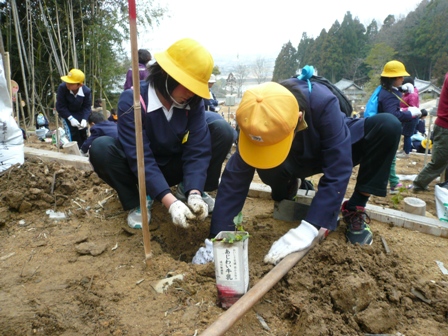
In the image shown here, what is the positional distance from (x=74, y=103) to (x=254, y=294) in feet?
17.3

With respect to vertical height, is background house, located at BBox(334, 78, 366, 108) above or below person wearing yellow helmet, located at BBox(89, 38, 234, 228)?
below

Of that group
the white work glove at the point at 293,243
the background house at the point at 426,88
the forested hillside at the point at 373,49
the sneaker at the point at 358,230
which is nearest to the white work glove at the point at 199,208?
the white work glove at the point at 293,243

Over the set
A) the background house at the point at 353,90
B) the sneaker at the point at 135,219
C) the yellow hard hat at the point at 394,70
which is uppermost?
the yellow hard hat at the point at 394,70

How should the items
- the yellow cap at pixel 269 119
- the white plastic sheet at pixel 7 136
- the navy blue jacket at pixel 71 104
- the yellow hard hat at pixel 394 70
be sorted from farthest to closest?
1. the navy blue jacket at pixel 71 104
2. the yellow hard hat at pixel 394 70
3. the white plastic sheet at pixel 7 136
4. the yellow cap at pixel 269 119

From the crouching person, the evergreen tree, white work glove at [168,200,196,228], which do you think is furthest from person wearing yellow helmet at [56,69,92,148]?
the evergreen tree

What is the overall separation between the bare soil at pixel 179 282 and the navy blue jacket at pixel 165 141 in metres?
0.41

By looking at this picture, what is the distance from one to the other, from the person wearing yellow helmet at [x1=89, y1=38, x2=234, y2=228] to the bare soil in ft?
1.00

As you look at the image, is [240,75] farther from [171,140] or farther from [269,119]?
[269,119]

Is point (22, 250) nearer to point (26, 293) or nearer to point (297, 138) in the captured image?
point (26, 293)

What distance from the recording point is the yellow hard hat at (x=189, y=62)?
6.45 feet

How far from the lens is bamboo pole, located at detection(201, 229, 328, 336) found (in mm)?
1284

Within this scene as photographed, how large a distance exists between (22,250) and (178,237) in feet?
3.15

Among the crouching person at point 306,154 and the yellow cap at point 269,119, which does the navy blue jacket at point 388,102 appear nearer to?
the crouching person at point 306,154

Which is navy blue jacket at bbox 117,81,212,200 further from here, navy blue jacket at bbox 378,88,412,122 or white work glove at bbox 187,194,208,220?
navy blue jacket at bbox 378,88,412,122
